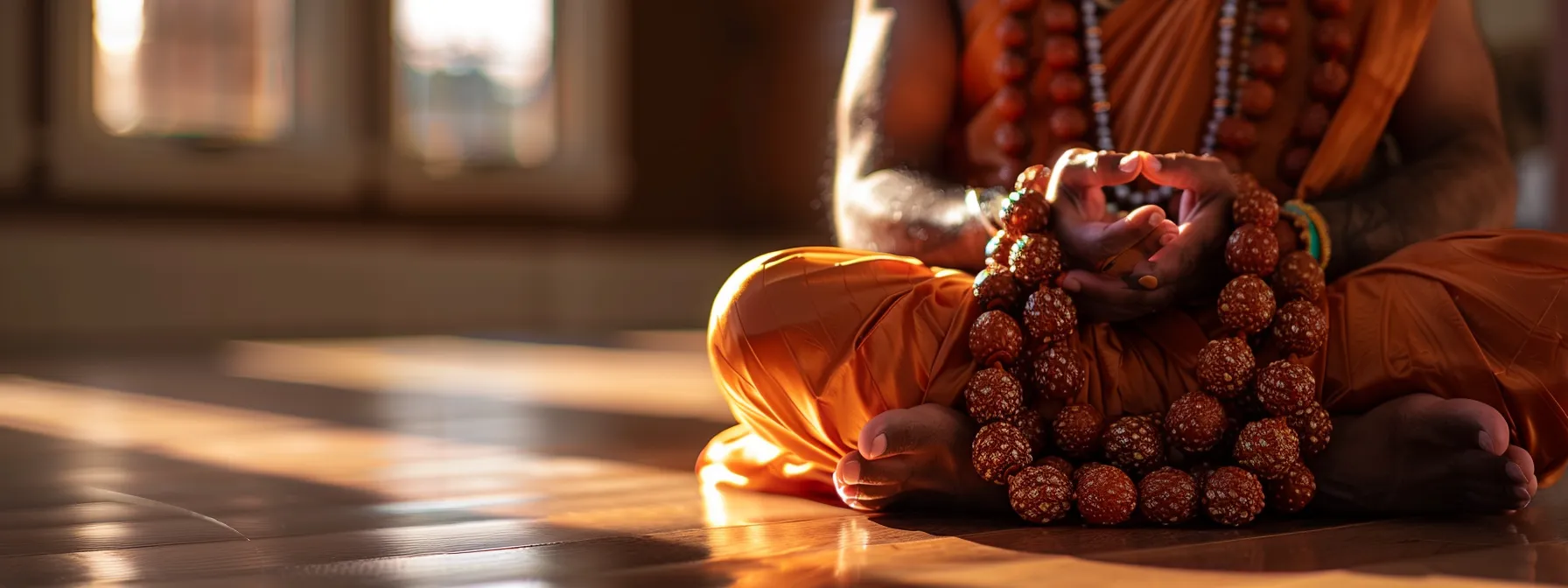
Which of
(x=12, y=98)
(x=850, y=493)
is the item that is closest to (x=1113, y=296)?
(x=850, y=493)

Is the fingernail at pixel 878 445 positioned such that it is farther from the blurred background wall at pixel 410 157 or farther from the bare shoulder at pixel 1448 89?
the blurred background wall at pixel 410 157

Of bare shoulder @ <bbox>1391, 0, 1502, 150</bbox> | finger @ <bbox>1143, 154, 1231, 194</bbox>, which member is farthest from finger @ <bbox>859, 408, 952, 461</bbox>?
bare shoulder @ <bbox>1391, 0, 1502, 150</bbox>

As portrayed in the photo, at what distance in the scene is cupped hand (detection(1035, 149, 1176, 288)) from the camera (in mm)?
1236

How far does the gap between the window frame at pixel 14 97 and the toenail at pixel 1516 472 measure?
16.5 feet

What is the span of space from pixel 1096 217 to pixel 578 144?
5.21 metres

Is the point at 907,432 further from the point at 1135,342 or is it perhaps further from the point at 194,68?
the point at 194,68

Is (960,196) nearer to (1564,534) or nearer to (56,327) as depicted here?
(1564,534)

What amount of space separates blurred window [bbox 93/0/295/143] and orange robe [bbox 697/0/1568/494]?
14.8ft

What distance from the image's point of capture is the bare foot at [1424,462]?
3.92 feet

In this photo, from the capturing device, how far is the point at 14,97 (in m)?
4.96

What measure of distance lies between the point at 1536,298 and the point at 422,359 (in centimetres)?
316

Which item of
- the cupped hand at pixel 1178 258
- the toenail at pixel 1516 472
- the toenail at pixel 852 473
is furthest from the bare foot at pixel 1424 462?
the toenail at pixel 852 473

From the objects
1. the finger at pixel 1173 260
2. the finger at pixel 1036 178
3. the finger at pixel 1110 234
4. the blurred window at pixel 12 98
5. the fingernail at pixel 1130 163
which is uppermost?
the blurred window at pixel 12 98

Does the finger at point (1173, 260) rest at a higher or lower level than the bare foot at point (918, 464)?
higher
